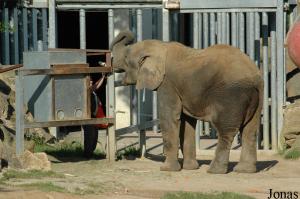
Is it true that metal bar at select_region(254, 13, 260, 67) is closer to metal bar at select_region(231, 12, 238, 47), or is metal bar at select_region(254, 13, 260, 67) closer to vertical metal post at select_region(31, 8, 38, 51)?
metal bar at select_region(231, 12, 238, 47)

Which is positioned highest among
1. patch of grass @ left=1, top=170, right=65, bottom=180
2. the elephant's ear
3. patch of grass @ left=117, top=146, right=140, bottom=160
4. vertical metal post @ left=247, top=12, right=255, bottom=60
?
vertical metal post @ left=247, top=12, right=255, bottom=60

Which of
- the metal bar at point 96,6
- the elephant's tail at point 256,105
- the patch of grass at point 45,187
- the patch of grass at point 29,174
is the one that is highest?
the metal bar at point 96,6

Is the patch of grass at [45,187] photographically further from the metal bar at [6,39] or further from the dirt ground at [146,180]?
the metal bar at [6,39]

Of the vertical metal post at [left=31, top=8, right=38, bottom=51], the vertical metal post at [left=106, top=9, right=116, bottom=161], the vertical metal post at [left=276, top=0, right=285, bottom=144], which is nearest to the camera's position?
the vertical metal post at [left=106, top=9, right=116, bottom=161]

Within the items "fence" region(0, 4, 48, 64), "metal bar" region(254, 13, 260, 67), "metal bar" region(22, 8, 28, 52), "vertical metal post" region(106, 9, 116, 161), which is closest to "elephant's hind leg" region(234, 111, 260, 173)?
"vertical metal post" region(106, 9, 116, 161)

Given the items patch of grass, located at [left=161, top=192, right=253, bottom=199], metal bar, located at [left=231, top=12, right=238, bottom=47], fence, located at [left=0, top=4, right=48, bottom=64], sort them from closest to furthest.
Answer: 1. patch of grass, located at [left=161, top=192, right=253, bottom=199]
2. metal bar, located at [left=231, top=12, right=238, bottom=47]
3. fence, located at [left=0, top=4, right=48, bottom=64]

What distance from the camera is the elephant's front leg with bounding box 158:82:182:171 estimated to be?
1457 centimetres

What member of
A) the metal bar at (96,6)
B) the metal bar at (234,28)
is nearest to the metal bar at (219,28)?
the metal bar at (234,28)

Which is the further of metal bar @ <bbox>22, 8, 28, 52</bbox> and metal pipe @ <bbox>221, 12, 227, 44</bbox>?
metal bar @ <bbox>22, 8, 28, 52</bbox>

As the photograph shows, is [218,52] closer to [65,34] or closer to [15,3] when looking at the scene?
[15,3]

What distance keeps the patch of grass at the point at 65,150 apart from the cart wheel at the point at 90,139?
0.14m

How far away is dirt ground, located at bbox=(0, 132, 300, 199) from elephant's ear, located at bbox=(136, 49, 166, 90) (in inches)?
49.6

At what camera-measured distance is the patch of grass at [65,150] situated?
16125 millimetres

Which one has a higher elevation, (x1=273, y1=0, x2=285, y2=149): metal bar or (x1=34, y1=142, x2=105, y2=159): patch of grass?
(x1=273, y1=0, x2=285, y2=149): metal bar
